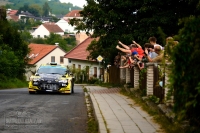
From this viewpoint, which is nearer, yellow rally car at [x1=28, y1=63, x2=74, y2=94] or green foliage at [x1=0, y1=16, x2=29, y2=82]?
yellow rally car at [x1=28, y1=63, x2=74, y2=94]

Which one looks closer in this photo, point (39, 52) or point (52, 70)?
point (52, 70)

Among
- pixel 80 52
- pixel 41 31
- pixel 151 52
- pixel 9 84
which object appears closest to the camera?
pixel 151 52

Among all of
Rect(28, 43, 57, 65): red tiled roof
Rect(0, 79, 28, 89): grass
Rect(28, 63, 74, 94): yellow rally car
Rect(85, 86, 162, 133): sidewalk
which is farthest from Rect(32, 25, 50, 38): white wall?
Rect(85, 86, 162, 133): sidewalk

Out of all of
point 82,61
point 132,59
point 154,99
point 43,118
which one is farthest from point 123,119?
point 82,61

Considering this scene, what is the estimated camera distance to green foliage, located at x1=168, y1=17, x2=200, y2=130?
261 inches

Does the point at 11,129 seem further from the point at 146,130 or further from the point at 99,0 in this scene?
the point at 99,0

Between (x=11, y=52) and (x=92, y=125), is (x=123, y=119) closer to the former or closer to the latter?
(x=92, y=125)

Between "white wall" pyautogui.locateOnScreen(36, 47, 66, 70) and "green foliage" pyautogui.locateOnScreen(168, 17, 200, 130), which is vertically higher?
"white wall" pyautogui.locateOnScreen(36, 47, 66, 70)

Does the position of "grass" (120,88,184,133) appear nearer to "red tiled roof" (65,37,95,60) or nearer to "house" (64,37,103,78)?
"house" (64,37,103,78)

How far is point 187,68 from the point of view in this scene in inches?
265

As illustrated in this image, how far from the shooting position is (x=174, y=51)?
6883 millimetres

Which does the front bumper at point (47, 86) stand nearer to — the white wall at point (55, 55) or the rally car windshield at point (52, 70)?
the rally car windshield at point (52, 70)

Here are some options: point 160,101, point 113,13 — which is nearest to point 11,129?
point 160,101

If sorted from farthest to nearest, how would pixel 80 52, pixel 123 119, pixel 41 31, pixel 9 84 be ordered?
1. pixel 41 31
2. pixel 80 52
3. pixel 9 84
4. pixel 123 119
